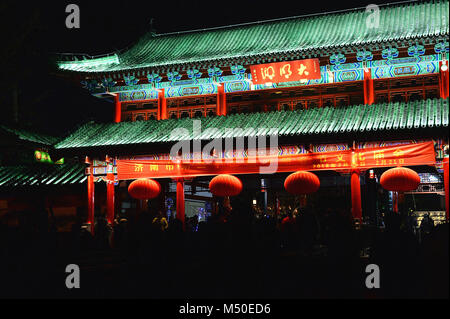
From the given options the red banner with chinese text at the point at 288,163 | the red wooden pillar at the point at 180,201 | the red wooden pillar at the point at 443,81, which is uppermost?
the red wooden pillar at the point at 443,81

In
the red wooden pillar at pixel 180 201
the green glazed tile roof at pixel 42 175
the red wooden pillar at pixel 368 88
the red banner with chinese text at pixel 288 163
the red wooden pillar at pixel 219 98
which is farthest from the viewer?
the green glazed tile roof at pixel 42 175

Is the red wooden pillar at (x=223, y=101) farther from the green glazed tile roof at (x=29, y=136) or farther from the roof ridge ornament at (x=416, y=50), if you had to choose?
the green glazed tile roof at (x=29, y=136)

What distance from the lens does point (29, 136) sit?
18.0m

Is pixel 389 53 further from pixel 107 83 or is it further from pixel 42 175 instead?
pixel 42 175

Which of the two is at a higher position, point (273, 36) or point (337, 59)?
point (273, 36)

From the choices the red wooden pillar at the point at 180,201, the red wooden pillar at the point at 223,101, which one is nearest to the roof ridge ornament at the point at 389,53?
the red wooden pillar at the point at 223,101

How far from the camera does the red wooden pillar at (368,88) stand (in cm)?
1541

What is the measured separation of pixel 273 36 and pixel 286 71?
3.43 metres

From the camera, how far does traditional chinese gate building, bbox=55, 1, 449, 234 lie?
46.3ft

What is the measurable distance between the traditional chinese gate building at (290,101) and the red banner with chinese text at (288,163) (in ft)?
0.10

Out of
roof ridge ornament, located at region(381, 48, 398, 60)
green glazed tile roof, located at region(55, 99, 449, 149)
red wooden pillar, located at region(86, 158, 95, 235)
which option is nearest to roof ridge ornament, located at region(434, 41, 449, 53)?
roof ridge ornament, located at region(381, 48, 398, 60)

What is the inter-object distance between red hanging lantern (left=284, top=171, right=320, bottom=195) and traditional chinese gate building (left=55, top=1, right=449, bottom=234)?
57 cm

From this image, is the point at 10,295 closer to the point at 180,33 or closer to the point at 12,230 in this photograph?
the point at 12,230

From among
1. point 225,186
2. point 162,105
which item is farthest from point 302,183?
point 162,105
